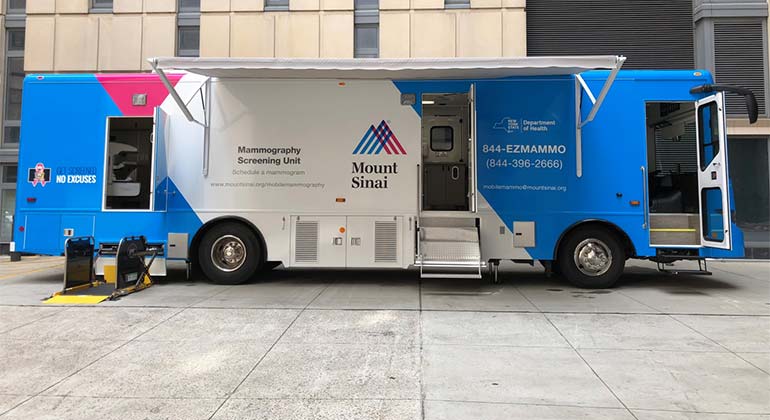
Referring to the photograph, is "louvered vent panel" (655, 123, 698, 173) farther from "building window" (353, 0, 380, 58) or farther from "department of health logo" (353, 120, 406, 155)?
"building window" (353, 0, 380, 58)

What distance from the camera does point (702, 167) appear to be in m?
7.24

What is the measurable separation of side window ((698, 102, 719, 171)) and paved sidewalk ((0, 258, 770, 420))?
86.9 inches

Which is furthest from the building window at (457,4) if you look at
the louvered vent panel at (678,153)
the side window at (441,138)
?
the louvered vent panel at (678,153)

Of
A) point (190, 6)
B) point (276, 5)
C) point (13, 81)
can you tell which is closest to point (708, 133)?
point (276, 5)

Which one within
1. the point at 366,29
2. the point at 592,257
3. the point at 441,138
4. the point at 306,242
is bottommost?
the point at 592,257

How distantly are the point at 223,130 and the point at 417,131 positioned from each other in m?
3.27

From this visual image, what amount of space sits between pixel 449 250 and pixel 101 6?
13253 mm

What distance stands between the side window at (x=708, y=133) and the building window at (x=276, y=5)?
1091 cm

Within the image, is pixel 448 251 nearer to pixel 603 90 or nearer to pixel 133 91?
pixel 603 90

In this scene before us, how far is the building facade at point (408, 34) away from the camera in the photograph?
1245cm

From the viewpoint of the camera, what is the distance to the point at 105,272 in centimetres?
746

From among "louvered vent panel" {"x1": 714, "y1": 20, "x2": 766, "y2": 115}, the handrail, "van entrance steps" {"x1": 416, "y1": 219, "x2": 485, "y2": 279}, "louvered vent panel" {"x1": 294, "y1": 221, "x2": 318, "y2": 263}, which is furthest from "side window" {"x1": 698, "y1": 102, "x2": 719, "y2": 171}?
"louvered vent panel" {"x1": 714, "y1": 20, "x2": 766, "y2": 115}

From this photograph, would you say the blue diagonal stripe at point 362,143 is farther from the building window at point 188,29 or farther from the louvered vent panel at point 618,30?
the building window at point 188,29

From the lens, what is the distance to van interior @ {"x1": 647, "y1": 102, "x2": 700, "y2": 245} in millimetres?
7363
